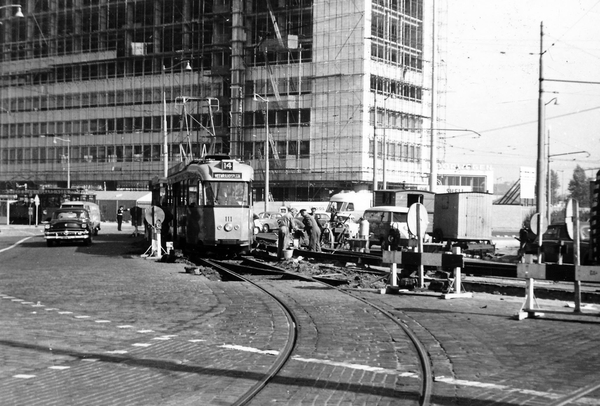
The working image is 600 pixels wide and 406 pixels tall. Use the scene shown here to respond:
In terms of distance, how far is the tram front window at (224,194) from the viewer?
26984 millimetres

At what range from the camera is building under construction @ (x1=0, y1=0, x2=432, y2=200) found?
7206 centimetres

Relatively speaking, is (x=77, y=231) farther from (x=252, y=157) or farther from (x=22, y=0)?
(x=22, y=0)

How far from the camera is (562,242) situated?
25.7 m

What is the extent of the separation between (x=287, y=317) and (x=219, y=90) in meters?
68.4

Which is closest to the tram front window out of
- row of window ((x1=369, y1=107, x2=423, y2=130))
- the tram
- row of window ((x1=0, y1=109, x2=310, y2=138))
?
the tram

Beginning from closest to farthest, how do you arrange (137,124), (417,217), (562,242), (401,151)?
1. (417,217)
2. (562,242)
3. (401,151)
4. (137,124)

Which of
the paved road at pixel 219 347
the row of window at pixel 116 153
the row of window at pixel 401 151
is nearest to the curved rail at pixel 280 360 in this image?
the paved road at pixel 219 347

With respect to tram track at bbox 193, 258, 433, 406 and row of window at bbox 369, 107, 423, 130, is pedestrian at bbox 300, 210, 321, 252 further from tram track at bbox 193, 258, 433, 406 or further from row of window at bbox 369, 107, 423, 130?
row of window at bbox 369, 107, 423, 130

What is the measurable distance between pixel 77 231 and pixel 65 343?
86.1 ft

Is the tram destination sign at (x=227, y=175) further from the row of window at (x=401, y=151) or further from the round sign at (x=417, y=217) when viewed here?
the row of window at (x=401, y=151)

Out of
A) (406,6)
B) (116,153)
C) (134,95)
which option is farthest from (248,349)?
(116,153)

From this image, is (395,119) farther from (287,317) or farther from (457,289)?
(287,317)

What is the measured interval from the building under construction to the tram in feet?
116

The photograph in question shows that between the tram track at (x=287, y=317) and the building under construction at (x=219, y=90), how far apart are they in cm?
4101
